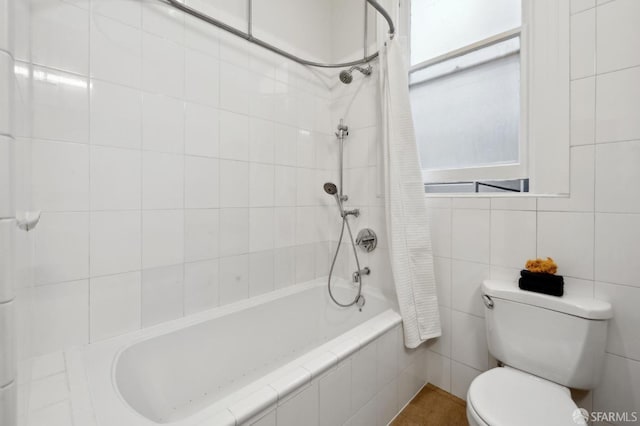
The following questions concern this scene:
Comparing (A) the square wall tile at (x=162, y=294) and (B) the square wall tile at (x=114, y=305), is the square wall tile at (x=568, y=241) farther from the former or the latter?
(B) the square wall tile at (x=114, y=305)

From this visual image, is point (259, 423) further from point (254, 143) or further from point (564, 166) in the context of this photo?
point (564, 166)

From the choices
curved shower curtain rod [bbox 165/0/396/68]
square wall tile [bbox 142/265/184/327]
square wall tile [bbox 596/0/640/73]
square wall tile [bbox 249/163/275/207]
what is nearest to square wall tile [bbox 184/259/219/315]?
square wall tile [bbox 142/265/184/327]

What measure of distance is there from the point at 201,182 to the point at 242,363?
0.98 meters

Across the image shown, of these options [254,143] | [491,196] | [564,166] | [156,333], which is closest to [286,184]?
[254,143]

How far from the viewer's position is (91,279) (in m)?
1.06

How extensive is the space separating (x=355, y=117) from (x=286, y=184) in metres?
0.68

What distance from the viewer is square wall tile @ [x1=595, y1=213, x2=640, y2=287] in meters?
1.01

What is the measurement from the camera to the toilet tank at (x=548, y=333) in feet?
3.26

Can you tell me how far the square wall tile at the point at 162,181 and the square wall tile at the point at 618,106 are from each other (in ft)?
5.94

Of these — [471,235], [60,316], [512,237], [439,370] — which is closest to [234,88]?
[60,316]

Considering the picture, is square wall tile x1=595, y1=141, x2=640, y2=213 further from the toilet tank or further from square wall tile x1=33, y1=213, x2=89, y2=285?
square wall tile x1=33, y1=213, x2=89, y2=285

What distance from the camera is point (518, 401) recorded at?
943 millimetres

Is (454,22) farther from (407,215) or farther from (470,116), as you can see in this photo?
(407,215)

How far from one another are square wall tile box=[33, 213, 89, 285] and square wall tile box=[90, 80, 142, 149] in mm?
324
